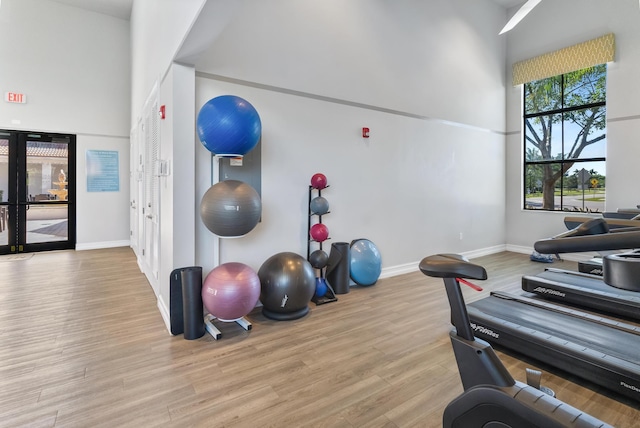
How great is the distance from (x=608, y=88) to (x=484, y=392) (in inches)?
266

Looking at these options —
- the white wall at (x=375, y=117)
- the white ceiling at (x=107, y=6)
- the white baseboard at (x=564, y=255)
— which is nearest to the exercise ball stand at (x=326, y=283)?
the white wall at (x=375, y=117)

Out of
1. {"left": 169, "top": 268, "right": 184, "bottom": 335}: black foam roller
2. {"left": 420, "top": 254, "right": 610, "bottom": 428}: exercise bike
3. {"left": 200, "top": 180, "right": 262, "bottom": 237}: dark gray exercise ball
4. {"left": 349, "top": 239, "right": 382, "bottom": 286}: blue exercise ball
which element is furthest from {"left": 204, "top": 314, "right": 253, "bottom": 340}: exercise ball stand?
{"left": 420, "top": 254, "right": 610, "bottom": 428}: exercise bike

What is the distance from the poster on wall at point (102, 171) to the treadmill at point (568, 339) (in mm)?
7943

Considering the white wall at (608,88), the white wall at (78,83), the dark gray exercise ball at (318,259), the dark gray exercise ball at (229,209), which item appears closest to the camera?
the dark gray exercise ball at (229,209)

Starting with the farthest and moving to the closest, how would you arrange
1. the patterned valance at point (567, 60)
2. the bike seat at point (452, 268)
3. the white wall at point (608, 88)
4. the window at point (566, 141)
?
the window at point (566, 141) < the patterned valance at point (567, 60) < the white wall at point (608, 88) < the bike seat at point (452, 268)

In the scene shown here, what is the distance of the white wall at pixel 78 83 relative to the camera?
659 cm

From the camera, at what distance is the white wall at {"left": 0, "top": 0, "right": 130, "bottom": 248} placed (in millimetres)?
6590

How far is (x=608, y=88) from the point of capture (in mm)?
5676

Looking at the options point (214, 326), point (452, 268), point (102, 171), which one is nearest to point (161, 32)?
point (214, 326)

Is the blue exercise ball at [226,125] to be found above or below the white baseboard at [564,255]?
above

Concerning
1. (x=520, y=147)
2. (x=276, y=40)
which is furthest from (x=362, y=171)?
(x=520, y=147)

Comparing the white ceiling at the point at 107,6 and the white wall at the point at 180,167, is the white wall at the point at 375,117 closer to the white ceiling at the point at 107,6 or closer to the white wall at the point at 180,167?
the white wall at the point at 180,167

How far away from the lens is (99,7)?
7.18 metres

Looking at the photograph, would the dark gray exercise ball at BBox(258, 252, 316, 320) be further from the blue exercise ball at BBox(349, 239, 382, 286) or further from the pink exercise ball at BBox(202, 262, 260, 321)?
the blue exercise ball at BBox(349, 239, 382, 286)
